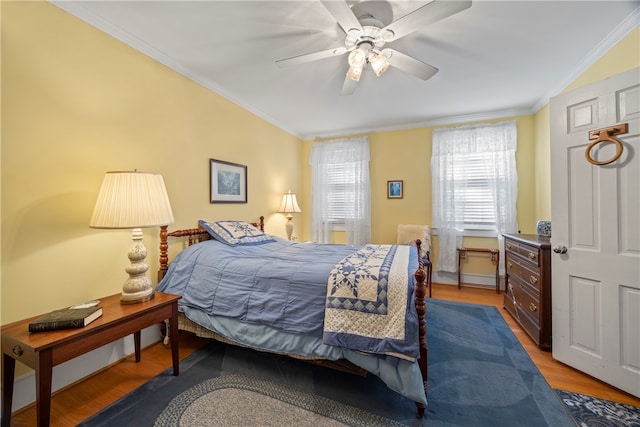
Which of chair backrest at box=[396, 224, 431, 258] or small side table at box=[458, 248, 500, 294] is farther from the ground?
chair backrest at box=[396, 224, 431, 258]

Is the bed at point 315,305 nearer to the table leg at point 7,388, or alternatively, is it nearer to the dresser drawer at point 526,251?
the table leg at point 7,388

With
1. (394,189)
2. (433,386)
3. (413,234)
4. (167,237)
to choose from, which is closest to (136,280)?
(167,237)

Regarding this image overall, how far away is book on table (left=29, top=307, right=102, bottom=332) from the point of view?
4.42ft

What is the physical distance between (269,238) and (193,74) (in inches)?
77.1

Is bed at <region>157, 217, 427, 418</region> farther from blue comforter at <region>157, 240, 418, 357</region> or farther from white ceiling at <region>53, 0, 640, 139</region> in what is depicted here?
white ceiling at <region>53, 0, 640, 139</region>

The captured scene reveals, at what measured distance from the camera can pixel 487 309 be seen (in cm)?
305

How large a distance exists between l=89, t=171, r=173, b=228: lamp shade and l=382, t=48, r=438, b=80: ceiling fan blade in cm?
200

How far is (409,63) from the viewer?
202 centimetres

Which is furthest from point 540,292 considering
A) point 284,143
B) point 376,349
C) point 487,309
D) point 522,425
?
point 284,143

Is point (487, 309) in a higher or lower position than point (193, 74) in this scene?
lower

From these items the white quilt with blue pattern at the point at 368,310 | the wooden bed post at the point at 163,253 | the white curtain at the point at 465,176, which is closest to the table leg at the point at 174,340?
the wooden bed post at the point at 163,253

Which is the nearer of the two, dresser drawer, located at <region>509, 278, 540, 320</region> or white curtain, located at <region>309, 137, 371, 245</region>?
dresser drawer, located at <region>509, 278, 540, 320</region>

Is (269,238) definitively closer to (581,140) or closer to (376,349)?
(376,349)

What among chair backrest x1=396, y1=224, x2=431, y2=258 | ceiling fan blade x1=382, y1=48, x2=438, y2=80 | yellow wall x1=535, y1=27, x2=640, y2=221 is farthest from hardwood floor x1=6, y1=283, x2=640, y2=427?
ceiling fan blade x1=382, y1=48, x2=438, y2=80
